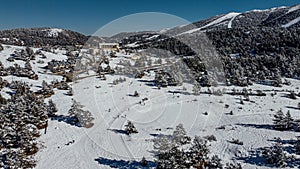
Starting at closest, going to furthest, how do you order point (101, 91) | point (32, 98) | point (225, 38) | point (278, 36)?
point (32, 98)
point (101, 91)
point (278, 36)
point (225, 38)

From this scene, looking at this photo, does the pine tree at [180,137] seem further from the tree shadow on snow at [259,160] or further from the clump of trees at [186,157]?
the tree shadow on snow at [259,160]

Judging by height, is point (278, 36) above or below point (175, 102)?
above

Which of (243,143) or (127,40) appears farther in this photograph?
(127,40)

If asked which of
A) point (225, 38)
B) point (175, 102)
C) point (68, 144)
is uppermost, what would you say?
point (225, 38)

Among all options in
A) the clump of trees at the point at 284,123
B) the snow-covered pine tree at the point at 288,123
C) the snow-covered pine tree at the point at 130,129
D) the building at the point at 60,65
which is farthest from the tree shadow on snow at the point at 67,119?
the building at the point at 60,65

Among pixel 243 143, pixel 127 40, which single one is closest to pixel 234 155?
pixel 243 143

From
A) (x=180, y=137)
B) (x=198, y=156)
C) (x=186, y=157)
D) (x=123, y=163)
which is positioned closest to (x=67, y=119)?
(x=123, y=163)

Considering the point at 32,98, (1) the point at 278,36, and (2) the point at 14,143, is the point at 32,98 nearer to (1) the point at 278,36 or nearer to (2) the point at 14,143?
(2) the point at 14,143

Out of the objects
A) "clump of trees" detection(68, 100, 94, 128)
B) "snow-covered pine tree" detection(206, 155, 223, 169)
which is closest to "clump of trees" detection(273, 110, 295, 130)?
"snow-covered pine tree" detection(206, 155, 223, 169)

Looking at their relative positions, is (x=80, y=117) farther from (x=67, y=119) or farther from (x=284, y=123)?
(x=284, y=123)
